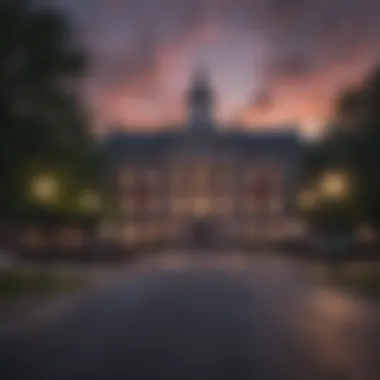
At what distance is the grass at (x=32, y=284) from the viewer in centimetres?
3222

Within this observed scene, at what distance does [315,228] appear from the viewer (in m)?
78.3

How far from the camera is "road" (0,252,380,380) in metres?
12.7

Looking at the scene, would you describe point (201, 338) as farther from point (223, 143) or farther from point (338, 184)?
point (223, 143)

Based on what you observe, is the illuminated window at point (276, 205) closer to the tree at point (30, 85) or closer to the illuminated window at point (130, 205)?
the illuminated window at point (130, 205)

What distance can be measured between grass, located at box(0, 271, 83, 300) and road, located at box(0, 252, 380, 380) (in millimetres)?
2449

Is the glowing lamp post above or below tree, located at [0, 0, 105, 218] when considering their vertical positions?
below

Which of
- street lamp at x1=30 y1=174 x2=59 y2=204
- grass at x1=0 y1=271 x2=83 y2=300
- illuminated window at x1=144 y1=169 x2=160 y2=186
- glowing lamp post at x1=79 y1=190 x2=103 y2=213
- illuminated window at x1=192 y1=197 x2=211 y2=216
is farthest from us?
illuminated window at x1=144 y1=169 x2=160 y2=186

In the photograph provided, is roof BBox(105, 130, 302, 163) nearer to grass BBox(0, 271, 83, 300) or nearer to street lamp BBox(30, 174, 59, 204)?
grass BBox(0, 271, 83, 300)

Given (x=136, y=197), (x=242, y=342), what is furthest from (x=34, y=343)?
(x=136, y=197)

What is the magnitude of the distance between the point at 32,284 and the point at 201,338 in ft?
68.8

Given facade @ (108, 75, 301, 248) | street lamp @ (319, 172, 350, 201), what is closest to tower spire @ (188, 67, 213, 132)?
facade @ (108, 75, 301, 248)

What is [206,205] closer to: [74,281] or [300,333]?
[74,281]

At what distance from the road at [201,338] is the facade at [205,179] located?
265 feet

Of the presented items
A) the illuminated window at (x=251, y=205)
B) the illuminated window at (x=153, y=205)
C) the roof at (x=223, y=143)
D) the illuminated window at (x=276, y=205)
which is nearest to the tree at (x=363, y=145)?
the illuminated window at (x=276, y=205)
